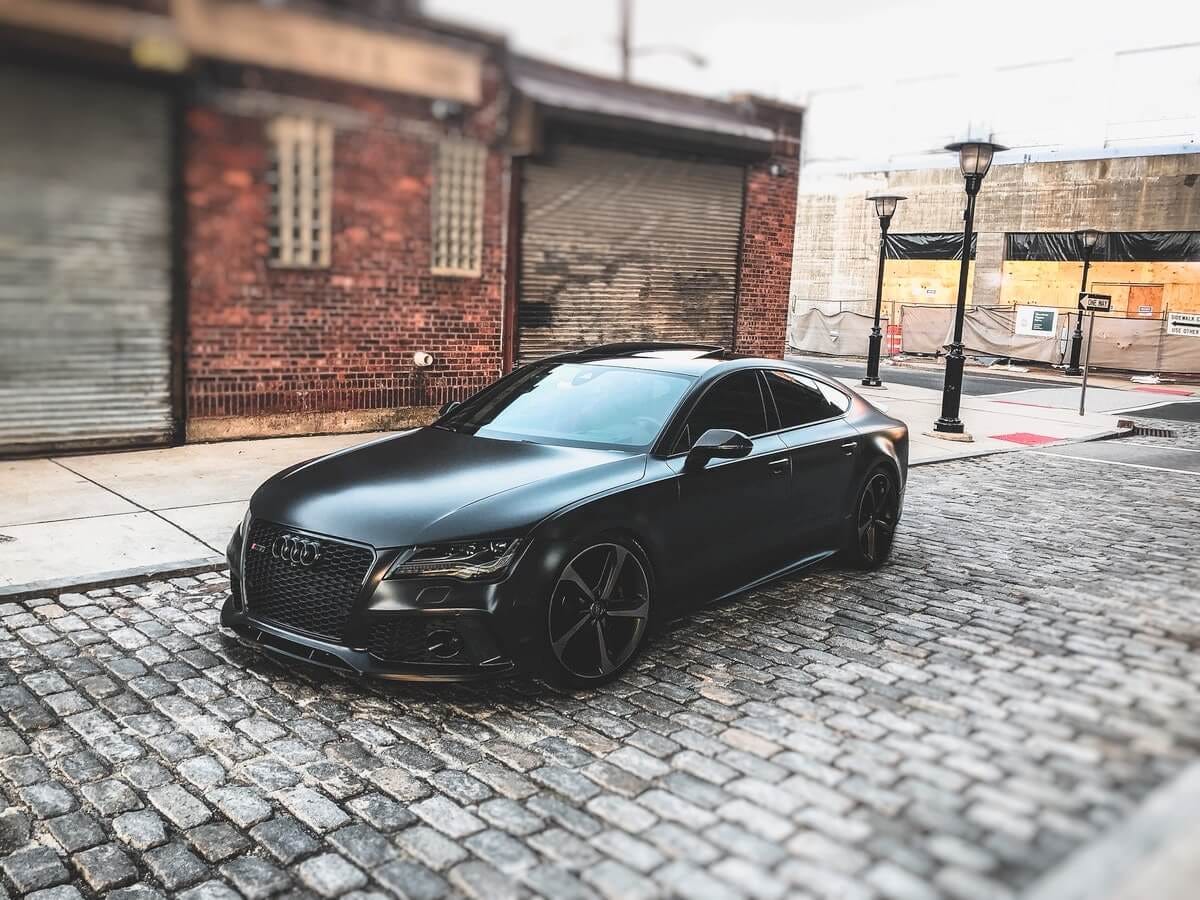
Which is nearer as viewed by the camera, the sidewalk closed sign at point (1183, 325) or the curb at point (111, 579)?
the curb at point (111, 579)

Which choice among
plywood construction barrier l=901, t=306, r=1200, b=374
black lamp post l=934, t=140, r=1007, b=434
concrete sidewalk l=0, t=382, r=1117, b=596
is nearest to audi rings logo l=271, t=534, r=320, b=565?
concrete sidewalk l=0, t=382, r=1117, b=596

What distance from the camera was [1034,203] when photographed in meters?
32.3

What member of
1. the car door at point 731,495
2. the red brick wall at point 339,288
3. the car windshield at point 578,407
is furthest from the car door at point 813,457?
the red brick wall at point 339,288

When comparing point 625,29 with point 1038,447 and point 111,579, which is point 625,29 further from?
point 1038,447

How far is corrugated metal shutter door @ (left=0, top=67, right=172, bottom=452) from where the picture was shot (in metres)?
1.55

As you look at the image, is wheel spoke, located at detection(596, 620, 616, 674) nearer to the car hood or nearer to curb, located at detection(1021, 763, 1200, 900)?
the car hood

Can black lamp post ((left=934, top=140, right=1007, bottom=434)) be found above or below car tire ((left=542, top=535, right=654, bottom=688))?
above

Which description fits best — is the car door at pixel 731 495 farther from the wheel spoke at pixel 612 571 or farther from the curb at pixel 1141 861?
the curb at pixel 1141 861

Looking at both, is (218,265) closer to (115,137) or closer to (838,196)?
(115,137)

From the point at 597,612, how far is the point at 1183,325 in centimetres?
2619

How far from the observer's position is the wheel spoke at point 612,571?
184 inches

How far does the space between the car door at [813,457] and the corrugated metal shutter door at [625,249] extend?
6.63 metres

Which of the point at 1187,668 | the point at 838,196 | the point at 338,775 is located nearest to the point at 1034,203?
the point at 838,196

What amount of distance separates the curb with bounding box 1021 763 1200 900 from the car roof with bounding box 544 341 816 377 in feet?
10.1
